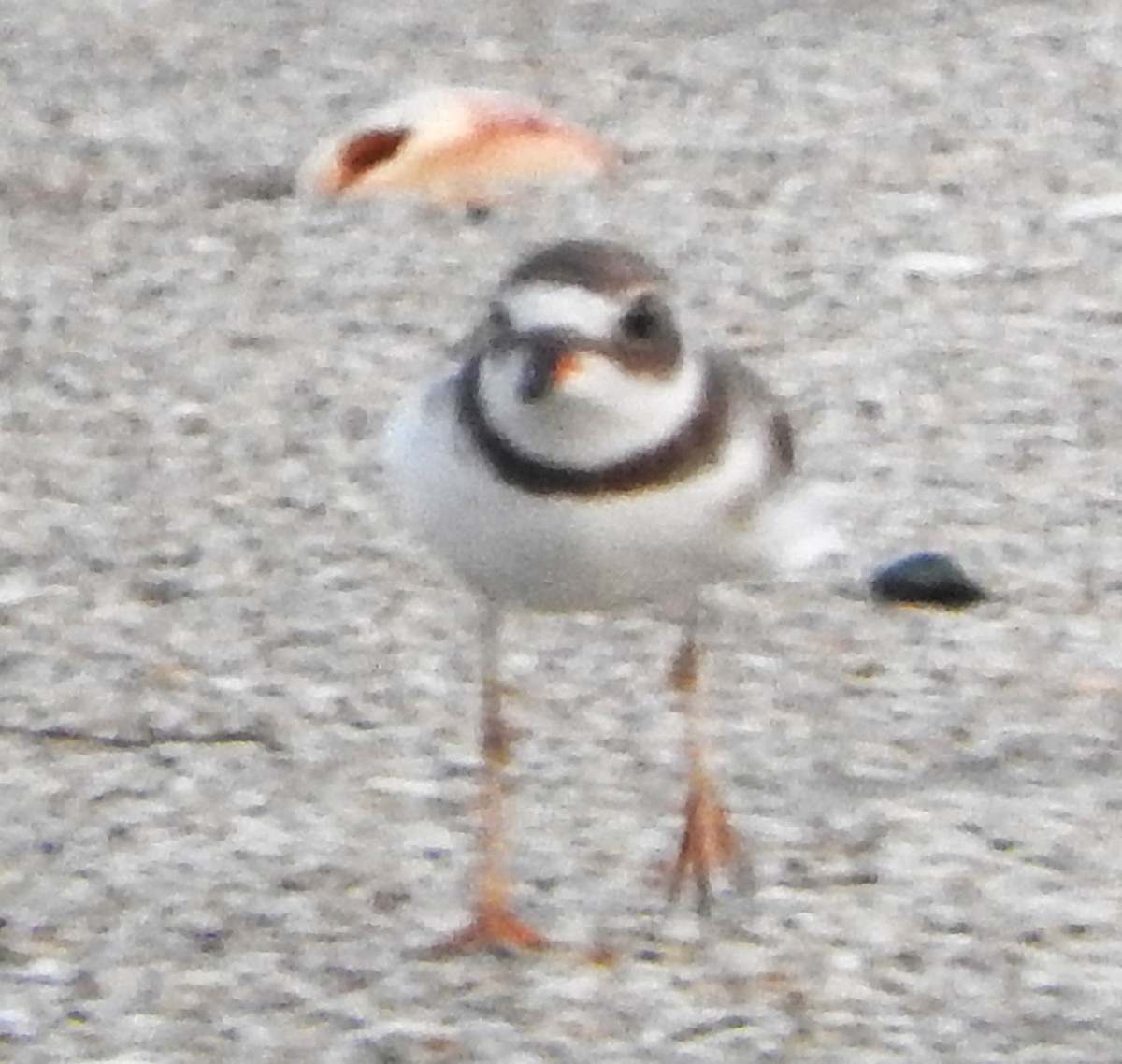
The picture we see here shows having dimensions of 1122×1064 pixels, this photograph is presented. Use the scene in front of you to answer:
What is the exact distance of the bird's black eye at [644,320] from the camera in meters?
2.52

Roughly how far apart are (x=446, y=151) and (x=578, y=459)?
2.14 m

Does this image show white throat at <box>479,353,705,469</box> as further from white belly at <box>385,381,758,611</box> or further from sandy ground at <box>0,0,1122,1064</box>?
sandy ground at <box>0,0,1122,1064</box>

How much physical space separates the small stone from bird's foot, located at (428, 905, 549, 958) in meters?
0.88

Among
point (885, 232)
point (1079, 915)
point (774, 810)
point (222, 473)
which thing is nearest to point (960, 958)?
point (1079, 915)

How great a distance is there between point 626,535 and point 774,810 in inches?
19.3

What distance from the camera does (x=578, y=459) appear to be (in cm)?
249

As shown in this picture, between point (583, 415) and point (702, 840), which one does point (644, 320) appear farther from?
point (702, 840)

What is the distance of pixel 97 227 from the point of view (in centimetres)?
454

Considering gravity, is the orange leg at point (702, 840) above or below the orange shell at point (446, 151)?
below

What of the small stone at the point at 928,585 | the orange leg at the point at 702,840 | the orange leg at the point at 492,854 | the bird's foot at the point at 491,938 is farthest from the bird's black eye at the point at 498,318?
the small stone at the point at 928,585

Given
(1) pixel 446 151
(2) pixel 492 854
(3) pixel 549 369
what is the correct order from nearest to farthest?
(3) pixel 549 369 → (2) pixel 492 854 → (1) pixel 446 151

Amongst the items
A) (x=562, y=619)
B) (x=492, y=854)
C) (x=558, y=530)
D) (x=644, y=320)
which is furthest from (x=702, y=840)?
(x=562, y=619)

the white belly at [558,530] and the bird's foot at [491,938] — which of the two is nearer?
the white belly at [558,530]

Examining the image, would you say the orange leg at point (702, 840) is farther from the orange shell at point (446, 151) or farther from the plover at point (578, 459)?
the orange shell at point (446, 151)
